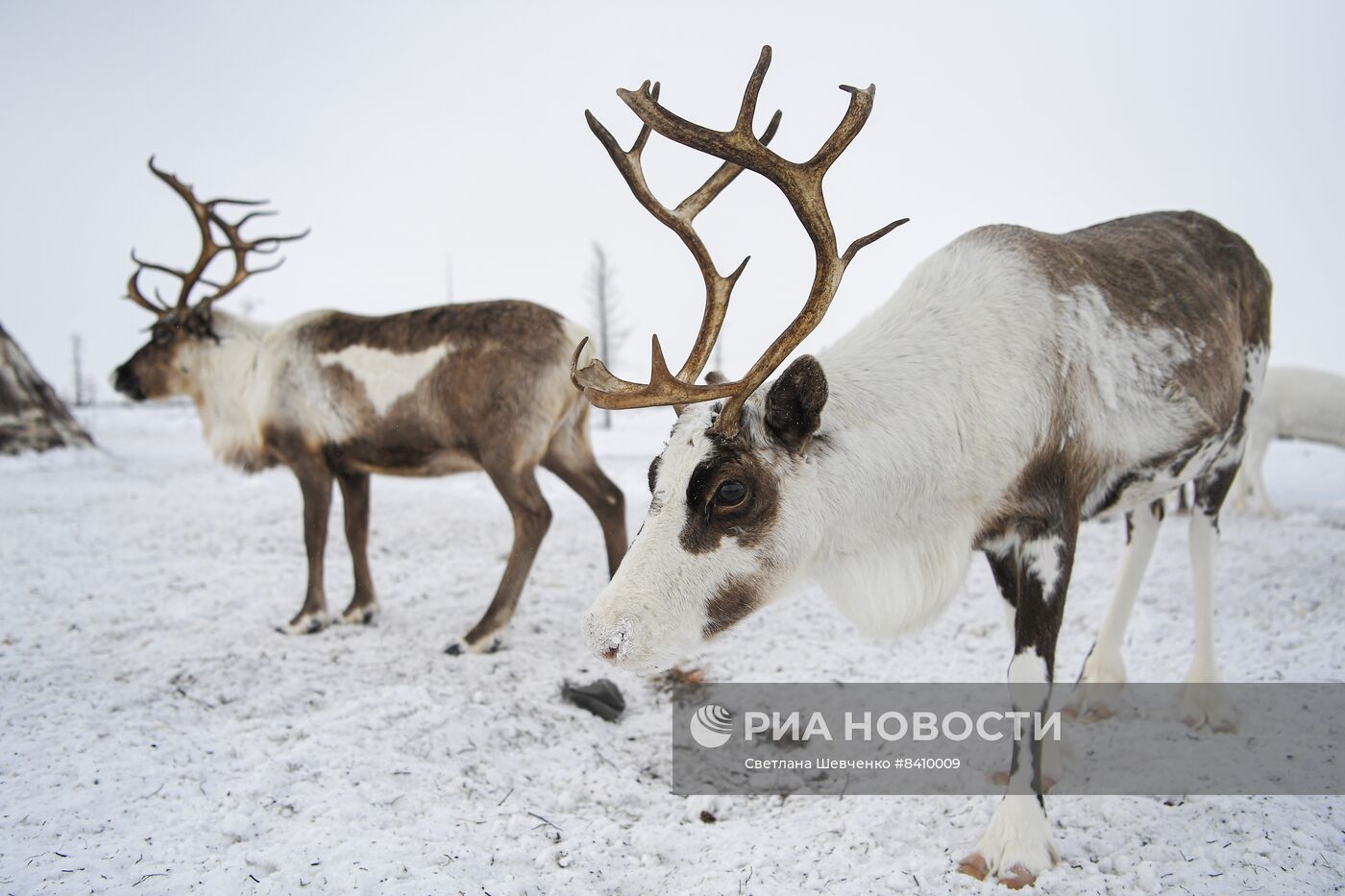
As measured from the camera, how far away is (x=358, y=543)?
5.56 metres

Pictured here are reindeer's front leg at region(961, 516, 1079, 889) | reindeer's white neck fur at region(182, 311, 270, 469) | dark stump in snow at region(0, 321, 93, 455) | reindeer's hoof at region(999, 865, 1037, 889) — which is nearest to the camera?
reindeer's hoof at region(999, 865, 1037, 889)

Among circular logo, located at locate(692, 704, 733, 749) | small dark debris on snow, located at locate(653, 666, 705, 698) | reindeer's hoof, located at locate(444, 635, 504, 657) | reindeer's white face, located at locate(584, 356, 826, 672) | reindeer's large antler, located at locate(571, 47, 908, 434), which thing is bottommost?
small dark debris on snow, located at locate(653, 666, 705, 698)

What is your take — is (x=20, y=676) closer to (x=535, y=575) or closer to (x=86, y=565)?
(x=86, y=565)

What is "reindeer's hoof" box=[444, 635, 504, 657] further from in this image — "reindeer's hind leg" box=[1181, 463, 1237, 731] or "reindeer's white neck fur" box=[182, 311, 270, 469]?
"reindeer's hind leg" box=[1181, 463, 1237, 731]

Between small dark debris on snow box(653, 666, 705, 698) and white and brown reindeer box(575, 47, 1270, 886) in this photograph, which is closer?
white and brown reindeer box(575, 47, 1270, 886)

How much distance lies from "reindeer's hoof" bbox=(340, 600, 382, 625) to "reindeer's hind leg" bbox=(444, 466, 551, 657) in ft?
3.24

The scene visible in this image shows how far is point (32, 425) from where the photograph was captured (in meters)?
12.1

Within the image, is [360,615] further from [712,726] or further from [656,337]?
[656,337]

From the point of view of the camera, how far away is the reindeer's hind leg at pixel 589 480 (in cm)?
545

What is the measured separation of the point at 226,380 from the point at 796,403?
18.8 ft

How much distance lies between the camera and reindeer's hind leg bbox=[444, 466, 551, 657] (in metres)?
4.82

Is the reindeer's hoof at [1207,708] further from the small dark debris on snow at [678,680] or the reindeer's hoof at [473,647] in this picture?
the reindeer's hoof at [473,647]

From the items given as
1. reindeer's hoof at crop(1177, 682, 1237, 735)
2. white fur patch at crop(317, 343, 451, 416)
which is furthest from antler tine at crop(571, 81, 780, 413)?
reindeer's hoof at crop(1177, 682, 1237, 735)

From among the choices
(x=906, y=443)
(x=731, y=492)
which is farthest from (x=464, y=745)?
(x=906, y=443)
